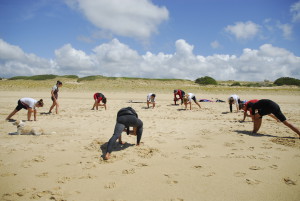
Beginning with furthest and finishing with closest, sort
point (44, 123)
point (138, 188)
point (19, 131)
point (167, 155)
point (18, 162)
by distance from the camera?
1. point (44, 123)
2. point (19, 131)
3. point (167, 155)
4. point (18, 162)
5. point (138, 188)

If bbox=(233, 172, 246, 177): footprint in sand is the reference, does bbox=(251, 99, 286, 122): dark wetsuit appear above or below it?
above

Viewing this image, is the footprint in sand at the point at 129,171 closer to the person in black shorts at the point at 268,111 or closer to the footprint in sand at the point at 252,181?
the footprint in sand at the point at 252,181

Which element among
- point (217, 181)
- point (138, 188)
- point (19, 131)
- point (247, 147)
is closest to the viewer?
point (138, 188)

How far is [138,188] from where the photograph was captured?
146 inches

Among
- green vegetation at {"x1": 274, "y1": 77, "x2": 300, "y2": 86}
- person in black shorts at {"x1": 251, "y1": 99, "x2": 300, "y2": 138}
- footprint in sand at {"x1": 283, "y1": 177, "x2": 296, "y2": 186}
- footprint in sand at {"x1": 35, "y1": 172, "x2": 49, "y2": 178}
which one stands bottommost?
footprint in sand at {"x1": 283, "y1": 177, "x2": 296, "y2": 186}

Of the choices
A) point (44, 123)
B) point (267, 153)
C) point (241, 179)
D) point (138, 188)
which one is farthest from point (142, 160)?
point (44, 123)

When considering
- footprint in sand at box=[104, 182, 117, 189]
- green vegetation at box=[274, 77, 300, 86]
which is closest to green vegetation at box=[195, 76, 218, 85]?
green vegetation at box=[274, 77, 300, 86]

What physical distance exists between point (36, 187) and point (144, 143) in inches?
130

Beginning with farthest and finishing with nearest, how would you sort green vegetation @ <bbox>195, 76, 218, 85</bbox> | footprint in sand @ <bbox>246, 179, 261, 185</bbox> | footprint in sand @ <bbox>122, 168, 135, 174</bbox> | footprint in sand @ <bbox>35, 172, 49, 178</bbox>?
green vegetation @ <bbox>195, 76, 218, 85</bbox>
footprint in sand @ <bbox>122, 168, 135, 174</bbox>
footprint in sand @ <bbox>35, 172, 49, 178</bbox>
footprint in sand @ <bbox>246, 179, 261, 185</bbox>

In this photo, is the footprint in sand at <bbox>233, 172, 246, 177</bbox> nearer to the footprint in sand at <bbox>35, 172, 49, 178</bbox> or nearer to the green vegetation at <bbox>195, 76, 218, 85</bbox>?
the footprint in sand at <bbox>35, 172, 49, 178</bbox>

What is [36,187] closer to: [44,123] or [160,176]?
[160,176]

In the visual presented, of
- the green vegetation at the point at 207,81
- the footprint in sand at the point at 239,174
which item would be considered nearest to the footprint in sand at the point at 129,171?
the footprint in sand at the point at 239,174

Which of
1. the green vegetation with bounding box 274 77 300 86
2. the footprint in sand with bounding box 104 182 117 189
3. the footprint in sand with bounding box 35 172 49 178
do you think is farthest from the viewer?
the green vegetation with bounding box 274 77 300 86

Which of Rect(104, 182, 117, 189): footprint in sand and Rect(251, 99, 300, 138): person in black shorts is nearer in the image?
Rect(104, 182, 117, 189): footprint in sand
